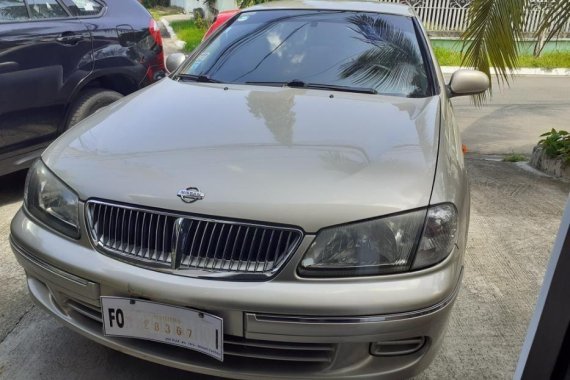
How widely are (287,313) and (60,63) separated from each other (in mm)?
2882

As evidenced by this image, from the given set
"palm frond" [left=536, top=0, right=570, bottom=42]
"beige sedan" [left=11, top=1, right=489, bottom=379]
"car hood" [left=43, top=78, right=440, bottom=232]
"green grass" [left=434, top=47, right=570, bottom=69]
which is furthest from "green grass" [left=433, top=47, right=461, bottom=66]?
"beige sedan" [left=11, top=1, right=489, bottom=379]

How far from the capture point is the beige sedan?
1.69 metres

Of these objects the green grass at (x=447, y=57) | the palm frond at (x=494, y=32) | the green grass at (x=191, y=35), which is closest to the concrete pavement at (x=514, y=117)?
the palm frond at (x=494, y=32)

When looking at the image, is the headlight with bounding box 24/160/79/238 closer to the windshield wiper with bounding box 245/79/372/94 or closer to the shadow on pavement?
the windshield wiper with bounding box 245/79/372/94

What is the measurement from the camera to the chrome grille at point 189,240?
173cm

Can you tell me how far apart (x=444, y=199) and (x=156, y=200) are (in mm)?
966

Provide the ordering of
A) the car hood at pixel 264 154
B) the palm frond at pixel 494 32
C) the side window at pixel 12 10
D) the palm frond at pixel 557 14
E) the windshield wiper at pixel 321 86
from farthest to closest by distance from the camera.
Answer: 1. the palm frond at pixel 494 32
2. the palm frond at pixel 557 14
3. the side window at pixel 12 10
4. the windshield wiper at pixel 321 86
5. the car hood at pixel 264 154

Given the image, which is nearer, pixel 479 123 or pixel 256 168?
pixel 256 168

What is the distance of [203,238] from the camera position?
1.76 metres

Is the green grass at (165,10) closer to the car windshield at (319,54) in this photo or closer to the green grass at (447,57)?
the green grass at (447,57)

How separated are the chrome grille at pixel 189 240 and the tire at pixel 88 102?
2.31 m

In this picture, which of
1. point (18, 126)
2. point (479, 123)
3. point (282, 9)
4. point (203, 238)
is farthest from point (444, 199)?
point (479, 123)

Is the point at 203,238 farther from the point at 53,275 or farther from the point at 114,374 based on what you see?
the point at 114,374

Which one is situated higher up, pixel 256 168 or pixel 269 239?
pixel 256 168
